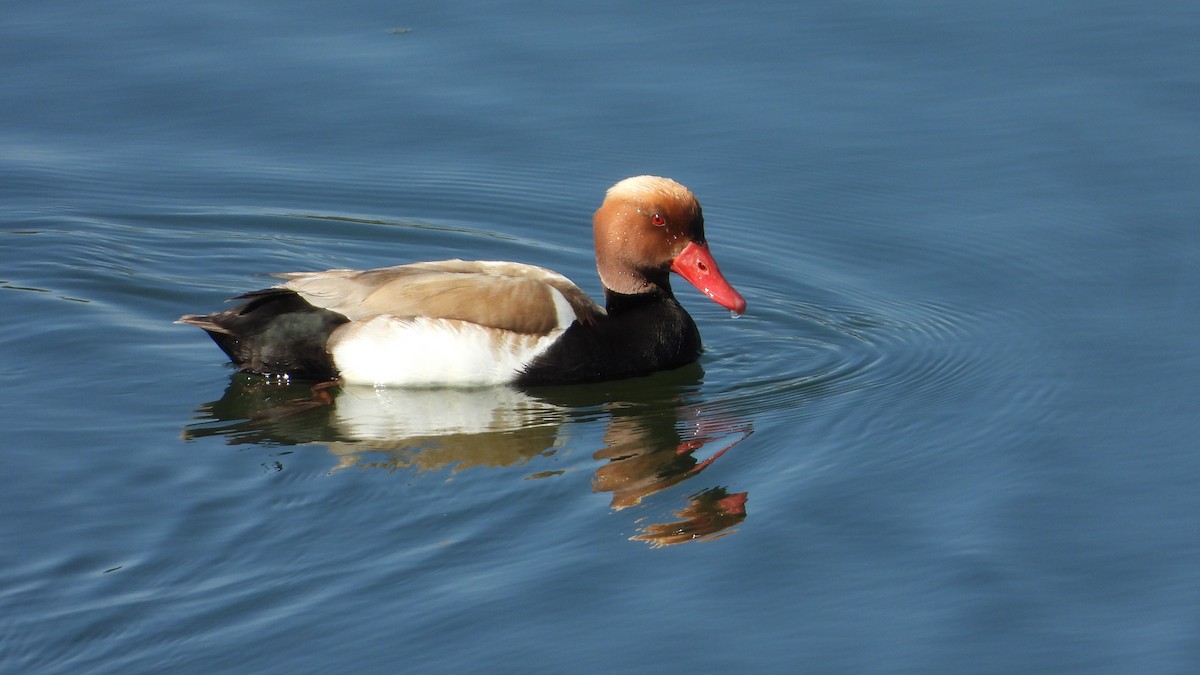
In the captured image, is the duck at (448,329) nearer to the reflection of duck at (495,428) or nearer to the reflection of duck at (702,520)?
the reflection of duck at (495,428)

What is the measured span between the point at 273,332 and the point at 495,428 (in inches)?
52.5

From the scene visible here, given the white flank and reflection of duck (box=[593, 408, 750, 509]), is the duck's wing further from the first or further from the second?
reflection of duck (box=[593, 408, 750, 509])

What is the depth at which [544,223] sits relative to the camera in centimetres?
1059

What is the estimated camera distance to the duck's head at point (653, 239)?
8.83 meters

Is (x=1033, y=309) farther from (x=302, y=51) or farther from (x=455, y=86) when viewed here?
(x=302, y=51)

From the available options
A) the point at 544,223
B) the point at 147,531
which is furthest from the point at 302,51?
the point at 147,531

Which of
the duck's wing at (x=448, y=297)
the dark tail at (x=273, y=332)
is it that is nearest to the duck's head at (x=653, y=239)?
the duck's wing at (x=448, y=297)

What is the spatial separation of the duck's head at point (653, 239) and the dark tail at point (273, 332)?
1440 mm

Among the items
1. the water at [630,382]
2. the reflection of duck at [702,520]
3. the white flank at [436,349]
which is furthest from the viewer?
the white flank at [436,349]

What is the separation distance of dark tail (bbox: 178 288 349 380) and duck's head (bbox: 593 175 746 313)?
1.44 m

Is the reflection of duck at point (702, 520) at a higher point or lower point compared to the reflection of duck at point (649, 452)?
lower

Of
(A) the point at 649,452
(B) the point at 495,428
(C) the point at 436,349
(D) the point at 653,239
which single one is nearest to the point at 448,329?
(C) the point at 436,349

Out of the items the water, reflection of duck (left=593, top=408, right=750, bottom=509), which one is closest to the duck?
the water

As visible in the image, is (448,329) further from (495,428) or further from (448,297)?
(495,428)
